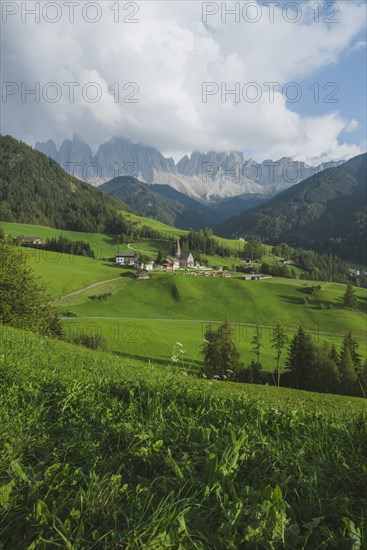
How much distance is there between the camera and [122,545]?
241 cm

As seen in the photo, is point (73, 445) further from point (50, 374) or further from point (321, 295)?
point (321, 295)

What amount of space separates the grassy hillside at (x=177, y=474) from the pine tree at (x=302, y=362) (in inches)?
2221

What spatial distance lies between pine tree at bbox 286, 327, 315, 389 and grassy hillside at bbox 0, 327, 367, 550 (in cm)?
5641

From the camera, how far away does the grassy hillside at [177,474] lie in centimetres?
252

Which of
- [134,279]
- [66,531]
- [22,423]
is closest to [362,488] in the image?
[66,531]

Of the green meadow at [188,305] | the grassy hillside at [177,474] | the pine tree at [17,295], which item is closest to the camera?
the grassy hillside at [177,474]

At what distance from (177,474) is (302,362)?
193 ft

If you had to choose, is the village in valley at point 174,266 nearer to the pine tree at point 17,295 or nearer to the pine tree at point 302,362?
the pine tree at point 302,362

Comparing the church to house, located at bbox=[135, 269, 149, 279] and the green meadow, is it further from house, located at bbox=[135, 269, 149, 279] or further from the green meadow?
house, located at bbox=[135, 269, 149, 279]

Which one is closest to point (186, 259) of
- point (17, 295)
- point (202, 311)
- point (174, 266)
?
point (174, 266)

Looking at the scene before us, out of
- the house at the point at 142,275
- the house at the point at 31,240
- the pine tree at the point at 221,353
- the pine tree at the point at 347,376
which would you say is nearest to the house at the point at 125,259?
the house at the point at 142,275

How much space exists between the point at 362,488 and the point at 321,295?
14430cm

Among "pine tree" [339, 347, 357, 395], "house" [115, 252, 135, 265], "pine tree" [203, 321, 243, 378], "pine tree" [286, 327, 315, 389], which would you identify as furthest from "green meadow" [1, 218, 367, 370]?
"pine tree" [339, 347, 357, 395]

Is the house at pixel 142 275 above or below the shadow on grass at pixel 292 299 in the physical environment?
above
